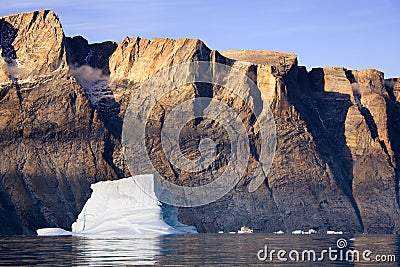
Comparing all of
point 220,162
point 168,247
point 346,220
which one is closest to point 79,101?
point 220,162

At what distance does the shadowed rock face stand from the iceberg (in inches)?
1227

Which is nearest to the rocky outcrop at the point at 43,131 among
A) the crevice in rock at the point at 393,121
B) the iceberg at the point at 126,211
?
the iceberg at the point at 126,211

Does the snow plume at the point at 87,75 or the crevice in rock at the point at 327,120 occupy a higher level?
the snow plume at the point at 87,75

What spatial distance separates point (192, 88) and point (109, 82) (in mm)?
16815

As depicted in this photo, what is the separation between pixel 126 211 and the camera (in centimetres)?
10044

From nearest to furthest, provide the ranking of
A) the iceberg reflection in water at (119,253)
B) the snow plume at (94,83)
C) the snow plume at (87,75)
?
the iceberg reflection in water at (119,253), the snow plume at (87,75), the snow plume at (94,83)

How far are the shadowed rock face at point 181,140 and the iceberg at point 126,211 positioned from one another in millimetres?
31157

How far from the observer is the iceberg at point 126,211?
98.4m

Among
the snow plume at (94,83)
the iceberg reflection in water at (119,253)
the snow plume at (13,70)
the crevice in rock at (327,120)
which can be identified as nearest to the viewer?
the iceberg reflection in water at (119,253)

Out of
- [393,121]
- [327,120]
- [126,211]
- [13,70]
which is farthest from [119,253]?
[393,121]

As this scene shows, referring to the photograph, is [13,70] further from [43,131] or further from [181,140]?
[181,140]

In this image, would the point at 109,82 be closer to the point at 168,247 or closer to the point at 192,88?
the point at 192,88

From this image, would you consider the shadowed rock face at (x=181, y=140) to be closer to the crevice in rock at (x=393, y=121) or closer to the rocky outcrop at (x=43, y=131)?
the rocky outcrop at (x=43, y=131)

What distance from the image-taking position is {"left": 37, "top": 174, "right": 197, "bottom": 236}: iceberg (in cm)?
9838
